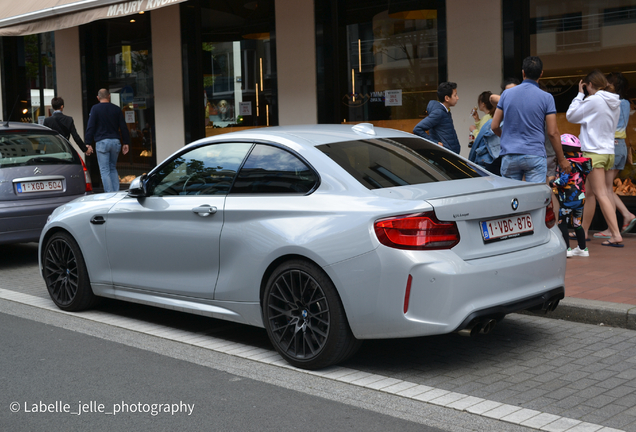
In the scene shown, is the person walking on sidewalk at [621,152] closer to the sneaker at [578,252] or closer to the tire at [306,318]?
the sneaker at [578,252]

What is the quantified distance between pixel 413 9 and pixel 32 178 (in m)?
5.79

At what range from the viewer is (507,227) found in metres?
4.57

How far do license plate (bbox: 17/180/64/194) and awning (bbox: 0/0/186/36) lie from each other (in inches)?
141

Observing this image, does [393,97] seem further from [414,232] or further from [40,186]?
[414,232]

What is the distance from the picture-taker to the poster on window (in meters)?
11.4

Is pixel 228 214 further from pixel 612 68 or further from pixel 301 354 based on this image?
pixel 612 68

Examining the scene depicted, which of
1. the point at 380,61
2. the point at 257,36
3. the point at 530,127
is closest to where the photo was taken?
the point at 530,127

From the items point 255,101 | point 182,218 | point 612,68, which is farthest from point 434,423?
A: point 255,101

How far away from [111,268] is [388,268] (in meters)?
2.68

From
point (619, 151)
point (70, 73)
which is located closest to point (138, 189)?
point (619, 151)

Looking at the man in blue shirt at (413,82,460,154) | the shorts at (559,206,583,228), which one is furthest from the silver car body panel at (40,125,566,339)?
the man in blue shirt at (413,82,460,154)

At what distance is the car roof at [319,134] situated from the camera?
510 cm

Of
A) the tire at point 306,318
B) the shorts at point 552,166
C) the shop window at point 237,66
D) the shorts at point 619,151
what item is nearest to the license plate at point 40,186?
the shop window at point 237,66

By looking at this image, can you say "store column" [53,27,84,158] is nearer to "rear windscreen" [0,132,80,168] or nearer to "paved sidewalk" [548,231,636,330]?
"rear windscreen" [0,132,80,168]
